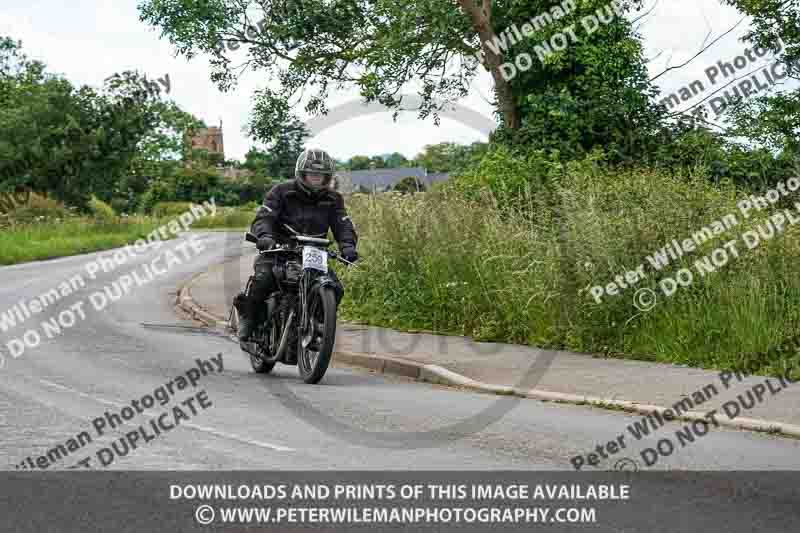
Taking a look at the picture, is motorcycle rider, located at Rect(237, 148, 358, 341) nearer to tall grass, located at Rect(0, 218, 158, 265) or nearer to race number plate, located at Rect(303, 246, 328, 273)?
race number plate, located at Rect(303, 246, 328, 273)

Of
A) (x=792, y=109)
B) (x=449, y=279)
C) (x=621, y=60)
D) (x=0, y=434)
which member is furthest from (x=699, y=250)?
(x=792, y=109)

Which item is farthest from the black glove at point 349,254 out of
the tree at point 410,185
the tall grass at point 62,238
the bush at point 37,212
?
the bush at point 37,212

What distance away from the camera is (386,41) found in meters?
23.0

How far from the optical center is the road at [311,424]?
762cm

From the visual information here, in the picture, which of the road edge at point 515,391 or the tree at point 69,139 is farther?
the tree at point 69,139

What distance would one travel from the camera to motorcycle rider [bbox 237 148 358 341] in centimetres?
1166

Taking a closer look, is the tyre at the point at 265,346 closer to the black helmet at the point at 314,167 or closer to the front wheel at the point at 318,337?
the front wheel at the point at 318,337

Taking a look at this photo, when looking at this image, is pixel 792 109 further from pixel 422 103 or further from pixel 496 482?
pixel 496 482

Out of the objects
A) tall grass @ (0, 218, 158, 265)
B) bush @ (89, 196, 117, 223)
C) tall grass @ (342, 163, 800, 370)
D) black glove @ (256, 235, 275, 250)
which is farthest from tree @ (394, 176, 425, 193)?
bush @ (89, 196, 117, 223)

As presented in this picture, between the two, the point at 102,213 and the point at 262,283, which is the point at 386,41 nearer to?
the point at 262,283

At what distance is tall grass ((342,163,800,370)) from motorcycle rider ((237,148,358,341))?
316cm

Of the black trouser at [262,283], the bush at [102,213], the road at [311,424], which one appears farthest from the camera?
the bush at [102,213]

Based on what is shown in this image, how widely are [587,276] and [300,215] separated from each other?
12.4 ft

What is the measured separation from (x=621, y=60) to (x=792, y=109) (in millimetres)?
5025
